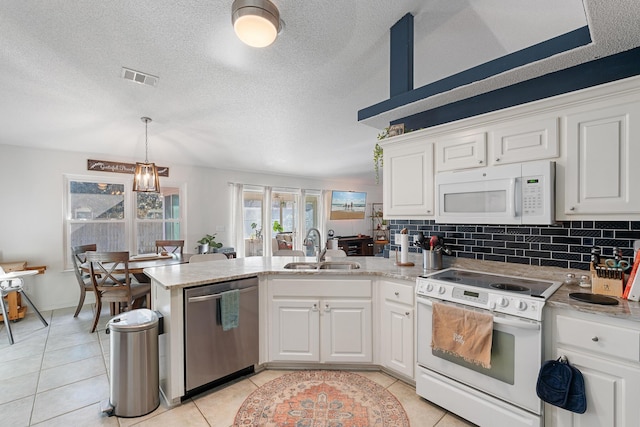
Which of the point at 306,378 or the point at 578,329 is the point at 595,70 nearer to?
the point at 578,329

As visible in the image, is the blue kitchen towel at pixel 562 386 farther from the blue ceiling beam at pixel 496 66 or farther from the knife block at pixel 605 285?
the blue ceiling beam at pixel 496 66

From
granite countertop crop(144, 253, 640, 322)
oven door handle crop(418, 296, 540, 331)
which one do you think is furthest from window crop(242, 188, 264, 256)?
oven door handle crop(418, 296, 540, 331)

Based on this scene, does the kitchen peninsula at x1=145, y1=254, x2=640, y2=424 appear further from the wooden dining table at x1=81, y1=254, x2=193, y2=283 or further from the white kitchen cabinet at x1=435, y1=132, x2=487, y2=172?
the wooden dining table at x1=81, y1=254, x2=193, y2=283

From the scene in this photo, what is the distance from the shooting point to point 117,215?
4.75 metres

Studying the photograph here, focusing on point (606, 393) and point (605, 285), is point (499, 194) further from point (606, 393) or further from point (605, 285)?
point (606, 393)

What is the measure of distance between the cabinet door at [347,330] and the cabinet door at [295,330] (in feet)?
0.28

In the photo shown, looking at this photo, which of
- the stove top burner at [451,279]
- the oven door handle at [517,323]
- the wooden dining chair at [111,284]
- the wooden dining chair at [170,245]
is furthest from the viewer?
the wooden dining chair at [170,245]

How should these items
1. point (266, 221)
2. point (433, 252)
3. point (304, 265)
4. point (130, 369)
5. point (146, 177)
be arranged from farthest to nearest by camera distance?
1. point (266, 221)
2. point (146, 177)
3. point (304, 265)
4. point (433, 252)
5. point (130, 369)

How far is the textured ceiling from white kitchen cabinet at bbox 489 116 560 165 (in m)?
0.37

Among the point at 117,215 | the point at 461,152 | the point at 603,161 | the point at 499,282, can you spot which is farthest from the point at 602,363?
the point at 117,215

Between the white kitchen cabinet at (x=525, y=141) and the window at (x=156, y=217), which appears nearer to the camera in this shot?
the white kitchen cabinet at (x=525, y=141)

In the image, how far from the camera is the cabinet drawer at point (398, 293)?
2143 millimetres

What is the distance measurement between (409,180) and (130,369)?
253cm

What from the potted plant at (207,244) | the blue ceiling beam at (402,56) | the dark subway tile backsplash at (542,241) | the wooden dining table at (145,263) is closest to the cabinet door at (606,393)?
the dark subway tile backsplash at (542,241)
